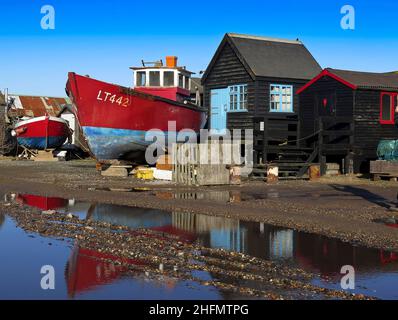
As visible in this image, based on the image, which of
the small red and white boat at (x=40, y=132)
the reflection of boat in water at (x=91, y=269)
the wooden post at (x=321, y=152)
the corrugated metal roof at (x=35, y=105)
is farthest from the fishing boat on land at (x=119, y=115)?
the corrugated metal roof at (x=35, y=105)

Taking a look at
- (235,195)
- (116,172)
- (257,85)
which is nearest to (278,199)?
(235,195)

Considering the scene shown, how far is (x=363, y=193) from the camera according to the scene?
54.9 feet

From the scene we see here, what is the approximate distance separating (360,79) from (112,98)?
10.2 metres

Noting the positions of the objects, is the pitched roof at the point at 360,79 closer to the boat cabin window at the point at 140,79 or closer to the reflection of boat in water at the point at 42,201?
the boat cabin window at the point at 140,79

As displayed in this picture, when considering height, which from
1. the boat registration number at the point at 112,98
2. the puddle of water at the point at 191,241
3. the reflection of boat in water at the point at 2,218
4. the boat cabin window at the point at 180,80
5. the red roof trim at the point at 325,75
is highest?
the boat cabin window at the point at 180,80

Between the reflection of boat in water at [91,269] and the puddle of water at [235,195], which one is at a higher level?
the puddle of water at [235,195]

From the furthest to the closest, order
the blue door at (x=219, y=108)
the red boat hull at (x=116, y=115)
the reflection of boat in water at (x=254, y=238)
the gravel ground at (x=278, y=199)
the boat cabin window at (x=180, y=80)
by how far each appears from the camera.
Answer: the boat cabin window at (x=180, y=80)
the blue door at (x=219, y=108)
the red boat hull at (x=116, y=115)
the gravel ground at (x=278, y=199)
the reflection of boat in water at (x=254, y=238)

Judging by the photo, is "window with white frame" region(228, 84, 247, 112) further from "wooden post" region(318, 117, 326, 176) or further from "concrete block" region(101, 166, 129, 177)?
"concrete block" region(101, 166, 129, 177)

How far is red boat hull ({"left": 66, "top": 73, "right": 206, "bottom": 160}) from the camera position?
21.8m

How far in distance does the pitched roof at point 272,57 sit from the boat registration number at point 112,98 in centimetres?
597

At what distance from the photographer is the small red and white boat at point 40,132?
40.2m

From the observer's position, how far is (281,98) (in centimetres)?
2553

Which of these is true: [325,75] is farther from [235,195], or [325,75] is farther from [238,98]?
[235,195]
